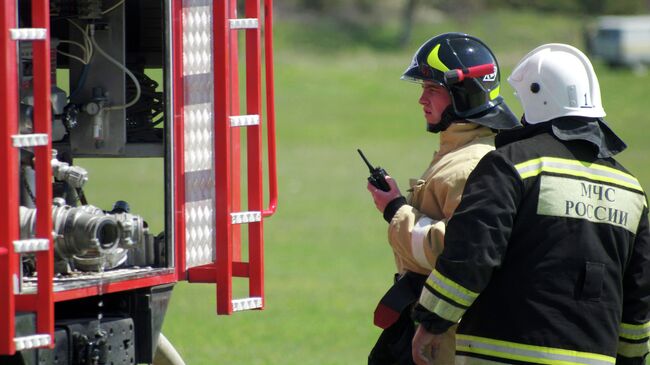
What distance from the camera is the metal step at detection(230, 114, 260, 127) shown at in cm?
525

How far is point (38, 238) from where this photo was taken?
167 inches

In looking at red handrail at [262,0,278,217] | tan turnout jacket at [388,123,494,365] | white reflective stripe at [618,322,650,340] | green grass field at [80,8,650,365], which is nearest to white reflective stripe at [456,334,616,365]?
white reflective stripe at [618,322,650,340]

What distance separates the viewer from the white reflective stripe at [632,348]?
502cm

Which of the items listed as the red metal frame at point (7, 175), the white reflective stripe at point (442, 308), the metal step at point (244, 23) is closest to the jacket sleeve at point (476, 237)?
the white reflective stripe at point (442, 308)

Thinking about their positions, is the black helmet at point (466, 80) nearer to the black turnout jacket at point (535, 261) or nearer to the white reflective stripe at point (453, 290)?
the black turnout jacket at point (535, 261)

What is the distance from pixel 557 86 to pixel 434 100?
69cm

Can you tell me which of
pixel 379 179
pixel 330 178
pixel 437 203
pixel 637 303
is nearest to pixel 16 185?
pixel 379 179

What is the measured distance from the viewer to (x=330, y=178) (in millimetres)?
27766

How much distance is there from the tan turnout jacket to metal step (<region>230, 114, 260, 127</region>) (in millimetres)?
694

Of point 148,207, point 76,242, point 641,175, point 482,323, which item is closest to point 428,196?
point 482,323

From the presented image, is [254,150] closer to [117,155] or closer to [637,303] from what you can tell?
[117,155]

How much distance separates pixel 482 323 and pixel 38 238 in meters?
1.63

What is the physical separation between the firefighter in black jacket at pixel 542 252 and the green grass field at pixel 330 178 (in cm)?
493

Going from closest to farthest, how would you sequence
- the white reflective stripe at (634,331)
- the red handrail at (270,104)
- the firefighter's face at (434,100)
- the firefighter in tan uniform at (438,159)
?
the white reflective stripe at (634,331)
the firefighter in tan uniform at (438,159)
the firefighter's face at (434,100)
the red handrail at (270,104)
